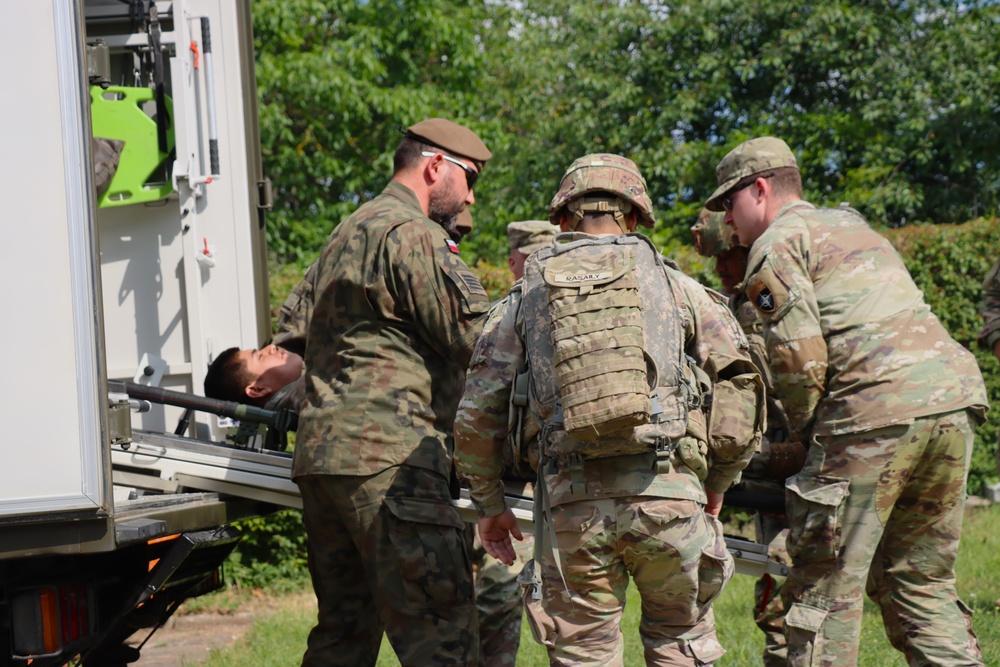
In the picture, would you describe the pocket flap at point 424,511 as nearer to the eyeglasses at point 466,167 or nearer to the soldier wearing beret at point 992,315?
the eyeglasses at point 466,167

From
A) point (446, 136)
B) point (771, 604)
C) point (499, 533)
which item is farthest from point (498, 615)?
point (446, 136)

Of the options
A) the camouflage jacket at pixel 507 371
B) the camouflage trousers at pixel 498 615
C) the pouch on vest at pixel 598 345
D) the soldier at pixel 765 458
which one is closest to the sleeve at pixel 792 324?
the soldier at pixel 765 458

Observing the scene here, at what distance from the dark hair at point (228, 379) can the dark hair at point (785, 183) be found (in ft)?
6.81

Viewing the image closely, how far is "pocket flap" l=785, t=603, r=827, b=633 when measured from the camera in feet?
11.0

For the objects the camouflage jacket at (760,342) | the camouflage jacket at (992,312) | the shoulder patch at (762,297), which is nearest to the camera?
the shoulder patch at (762,297)

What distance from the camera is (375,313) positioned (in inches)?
132

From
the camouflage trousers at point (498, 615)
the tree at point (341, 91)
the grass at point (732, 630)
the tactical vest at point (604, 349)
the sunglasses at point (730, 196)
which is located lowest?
the grass at point (732, 630)

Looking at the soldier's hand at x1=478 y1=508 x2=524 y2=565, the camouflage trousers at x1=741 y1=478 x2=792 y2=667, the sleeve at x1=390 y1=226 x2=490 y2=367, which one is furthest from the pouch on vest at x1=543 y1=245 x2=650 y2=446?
the camouflage trousers at x1=741 y1=478 x2=792 y2=667

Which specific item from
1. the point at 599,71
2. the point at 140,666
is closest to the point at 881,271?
the point at 140,666

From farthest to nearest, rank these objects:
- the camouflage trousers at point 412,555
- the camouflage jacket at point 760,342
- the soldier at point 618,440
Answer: the camouflage jacket at point 760,342 < the camouflage trousers at point 412,555 < the soldier at point 618,440

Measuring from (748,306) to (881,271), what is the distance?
36.8 inches

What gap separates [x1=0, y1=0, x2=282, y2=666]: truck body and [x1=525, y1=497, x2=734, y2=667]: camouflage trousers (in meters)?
1.09

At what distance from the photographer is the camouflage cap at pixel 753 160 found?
370cm

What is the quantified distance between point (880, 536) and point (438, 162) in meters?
1.91
